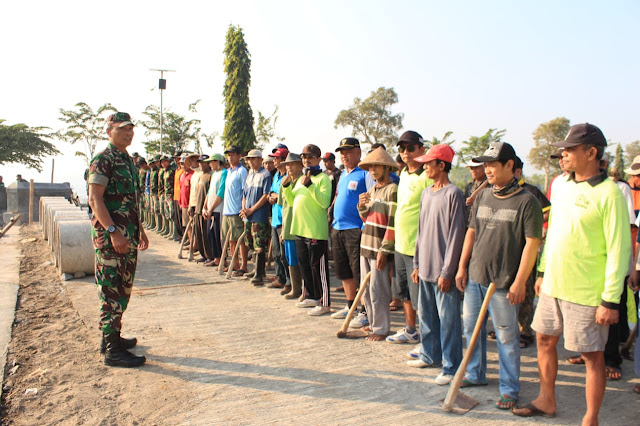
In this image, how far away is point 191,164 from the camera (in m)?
11.1

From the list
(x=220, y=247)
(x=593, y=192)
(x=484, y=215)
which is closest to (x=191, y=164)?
(x=220, y=247)

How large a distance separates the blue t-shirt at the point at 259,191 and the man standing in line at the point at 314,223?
4.52 feet

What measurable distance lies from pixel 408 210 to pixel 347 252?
140cm

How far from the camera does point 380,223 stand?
16.7 ft

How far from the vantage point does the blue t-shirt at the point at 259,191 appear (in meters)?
7.78

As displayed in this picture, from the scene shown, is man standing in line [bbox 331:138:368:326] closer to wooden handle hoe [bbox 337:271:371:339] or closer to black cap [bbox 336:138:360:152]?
black cap [bbox 336:138:360:152]

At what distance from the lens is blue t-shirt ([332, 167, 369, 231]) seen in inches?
227

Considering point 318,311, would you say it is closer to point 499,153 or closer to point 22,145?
point 499,153

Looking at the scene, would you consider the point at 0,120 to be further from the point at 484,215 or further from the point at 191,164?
the point at 484,215

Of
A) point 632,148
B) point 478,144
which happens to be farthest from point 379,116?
point 632,148

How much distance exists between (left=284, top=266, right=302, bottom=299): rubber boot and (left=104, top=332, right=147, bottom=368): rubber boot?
2.72 metres

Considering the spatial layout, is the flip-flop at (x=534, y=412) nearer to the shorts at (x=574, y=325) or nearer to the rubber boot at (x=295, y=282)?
the shorts at (x=574, y=325)

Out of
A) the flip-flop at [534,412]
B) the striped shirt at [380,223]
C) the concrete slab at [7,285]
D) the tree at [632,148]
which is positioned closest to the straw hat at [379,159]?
the striped shirt at [380,223]

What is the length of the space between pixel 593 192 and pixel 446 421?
1.82 m
